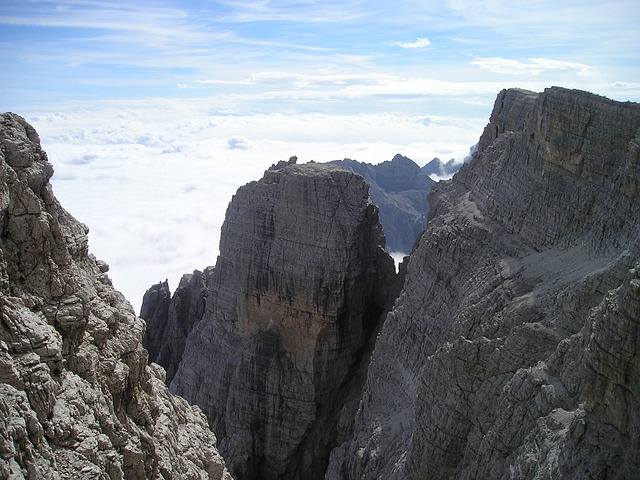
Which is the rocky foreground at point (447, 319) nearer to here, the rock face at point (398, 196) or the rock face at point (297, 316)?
the rock face at point (297, 316)

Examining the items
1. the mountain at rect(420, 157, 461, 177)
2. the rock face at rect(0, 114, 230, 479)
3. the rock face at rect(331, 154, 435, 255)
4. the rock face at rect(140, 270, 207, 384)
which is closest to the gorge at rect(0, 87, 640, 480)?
the rock face at rect(0, 114, 230, 479)

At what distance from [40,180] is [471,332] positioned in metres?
15.1

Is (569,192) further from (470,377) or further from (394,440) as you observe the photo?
(394,440)

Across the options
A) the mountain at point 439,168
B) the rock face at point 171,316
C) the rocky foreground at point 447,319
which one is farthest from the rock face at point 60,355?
the mountain at point 439,168

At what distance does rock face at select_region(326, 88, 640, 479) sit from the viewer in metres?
14.9

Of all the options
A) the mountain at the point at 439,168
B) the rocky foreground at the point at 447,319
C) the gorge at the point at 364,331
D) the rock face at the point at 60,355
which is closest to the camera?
the rock face at the point at 60,355

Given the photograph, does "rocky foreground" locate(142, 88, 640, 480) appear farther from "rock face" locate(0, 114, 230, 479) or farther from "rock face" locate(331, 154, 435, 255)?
"rock face" locate(331, 154, 435, 255)

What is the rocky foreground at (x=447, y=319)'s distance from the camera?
55.0 feet

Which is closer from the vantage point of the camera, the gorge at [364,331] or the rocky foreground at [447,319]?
the gorge at [364,331]

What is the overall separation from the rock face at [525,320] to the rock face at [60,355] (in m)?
8.43

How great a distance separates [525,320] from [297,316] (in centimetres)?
2096

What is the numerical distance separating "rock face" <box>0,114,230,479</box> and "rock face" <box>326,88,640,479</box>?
843 centimetres

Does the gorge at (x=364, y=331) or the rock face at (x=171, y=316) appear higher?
the gorge at (x=364, y=331)

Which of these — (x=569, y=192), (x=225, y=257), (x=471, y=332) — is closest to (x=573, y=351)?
(x=471, y=332)
